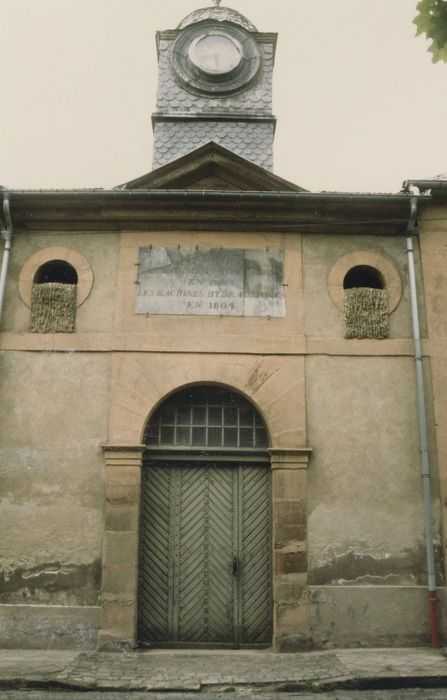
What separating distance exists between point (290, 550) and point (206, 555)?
43.0 inches

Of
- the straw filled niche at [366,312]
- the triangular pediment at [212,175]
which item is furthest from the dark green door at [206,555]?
the triangular pediment at [212,175]

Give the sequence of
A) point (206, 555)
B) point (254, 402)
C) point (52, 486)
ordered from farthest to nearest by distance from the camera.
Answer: point (254, 402) → point (206, 555) → point (52, 486)

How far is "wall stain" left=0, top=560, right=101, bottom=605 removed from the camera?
26.9 feet

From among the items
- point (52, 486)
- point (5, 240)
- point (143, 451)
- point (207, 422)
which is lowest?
point (52, 486)

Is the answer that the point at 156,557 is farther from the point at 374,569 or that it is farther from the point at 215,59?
the point at 215,59

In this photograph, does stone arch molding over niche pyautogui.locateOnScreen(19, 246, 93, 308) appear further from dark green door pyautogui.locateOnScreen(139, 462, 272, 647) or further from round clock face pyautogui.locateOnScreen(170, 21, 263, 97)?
round clock face pyautogui.locateOnScreen(170, 21, 263, 97)

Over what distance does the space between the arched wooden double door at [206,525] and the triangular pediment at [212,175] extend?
9.80 feet

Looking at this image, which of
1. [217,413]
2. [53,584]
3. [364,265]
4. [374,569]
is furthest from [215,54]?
[53,584]

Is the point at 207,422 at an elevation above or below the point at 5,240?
below

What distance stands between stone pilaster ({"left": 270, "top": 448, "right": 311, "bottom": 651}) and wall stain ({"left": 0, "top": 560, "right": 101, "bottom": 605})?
222 centimetres

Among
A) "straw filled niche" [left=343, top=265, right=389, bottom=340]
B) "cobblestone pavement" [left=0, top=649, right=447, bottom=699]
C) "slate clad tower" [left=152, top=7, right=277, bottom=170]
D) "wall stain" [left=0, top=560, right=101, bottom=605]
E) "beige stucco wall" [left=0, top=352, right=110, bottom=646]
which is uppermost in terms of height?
"slate clad tower" [left=152, top=7, right=277, bottom=170]

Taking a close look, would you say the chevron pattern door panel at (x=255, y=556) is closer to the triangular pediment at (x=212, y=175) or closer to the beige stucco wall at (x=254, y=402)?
the beige stucco wall at (x=254, y=402)

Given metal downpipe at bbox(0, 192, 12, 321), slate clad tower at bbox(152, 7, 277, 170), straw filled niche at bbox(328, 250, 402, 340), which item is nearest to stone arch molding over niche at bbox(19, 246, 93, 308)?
metal downpipe at bbox(0, 192, 12, 321)

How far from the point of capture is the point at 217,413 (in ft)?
29.8
